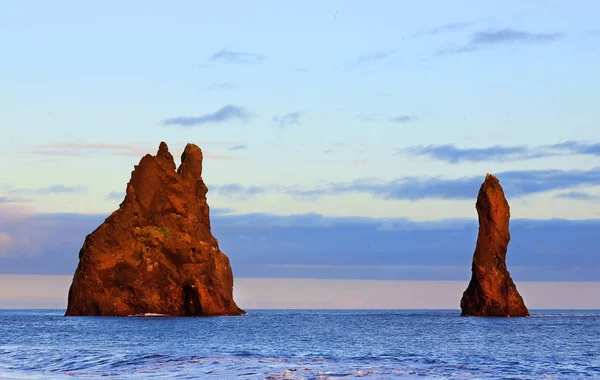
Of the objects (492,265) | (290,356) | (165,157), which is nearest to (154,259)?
(165,157)

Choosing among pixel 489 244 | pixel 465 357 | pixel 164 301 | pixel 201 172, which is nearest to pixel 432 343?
pixel 465 357

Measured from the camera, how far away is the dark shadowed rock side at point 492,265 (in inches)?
5920

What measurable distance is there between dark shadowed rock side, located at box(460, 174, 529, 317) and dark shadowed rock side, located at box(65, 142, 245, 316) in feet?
143

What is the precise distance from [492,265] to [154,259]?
184ft

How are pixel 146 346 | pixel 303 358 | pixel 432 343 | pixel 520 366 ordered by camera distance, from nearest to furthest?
pixel 520 366, pixel 303 358, pixel 146 346, pixel 432 343

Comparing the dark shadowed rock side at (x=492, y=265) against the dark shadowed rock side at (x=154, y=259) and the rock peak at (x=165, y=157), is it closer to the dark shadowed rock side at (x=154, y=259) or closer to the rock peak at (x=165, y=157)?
the dark shadowed rock side at (x=154, y=259)

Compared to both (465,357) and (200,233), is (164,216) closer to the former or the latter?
(200,233)

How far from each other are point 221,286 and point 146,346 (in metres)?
83.0

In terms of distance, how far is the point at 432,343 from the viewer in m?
87.8

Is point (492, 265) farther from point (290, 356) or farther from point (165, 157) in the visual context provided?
point (290, 356)

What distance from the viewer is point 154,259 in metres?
156

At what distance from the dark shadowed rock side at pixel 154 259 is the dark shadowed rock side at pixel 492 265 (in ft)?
143

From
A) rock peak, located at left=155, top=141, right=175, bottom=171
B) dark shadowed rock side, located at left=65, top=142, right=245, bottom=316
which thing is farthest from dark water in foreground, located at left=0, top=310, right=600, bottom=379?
rock peak, located at left=155, top=141, right=175, bottom=171

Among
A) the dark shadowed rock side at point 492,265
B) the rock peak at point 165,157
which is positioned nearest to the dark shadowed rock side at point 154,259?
the rock peak at point 165,157
